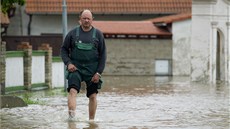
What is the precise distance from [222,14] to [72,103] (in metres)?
26.8

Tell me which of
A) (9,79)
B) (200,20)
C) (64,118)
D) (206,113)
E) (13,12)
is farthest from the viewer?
(13,12)

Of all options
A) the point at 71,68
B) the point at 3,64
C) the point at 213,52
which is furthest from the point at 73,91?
the point at 213,52

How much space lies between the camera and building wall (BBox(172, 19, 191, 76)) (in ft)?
179

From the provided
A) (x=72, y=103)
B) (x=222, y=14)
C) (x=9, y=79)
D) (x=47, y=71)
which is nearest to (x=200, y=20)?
(x=222, y=14)

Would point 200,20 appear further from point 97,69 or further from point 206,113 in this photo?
point 97,69

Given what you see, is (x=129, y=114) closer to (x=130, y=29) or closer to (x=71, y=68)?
(x=71, y=68)

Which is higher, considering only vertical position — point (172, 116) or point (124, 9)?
point (124, 9)

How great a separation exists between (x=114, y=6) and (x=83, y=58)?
4801cm

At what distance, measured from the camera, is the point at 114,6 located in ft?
208

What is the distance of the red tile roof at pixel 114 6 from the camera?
6212 centimetres

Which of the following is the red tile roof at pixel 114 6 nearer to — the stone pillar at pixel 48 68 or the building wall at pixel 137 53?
the building wall at pixel 137 53

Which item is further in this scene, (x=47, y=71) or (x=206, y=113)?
(x=47, y=71)

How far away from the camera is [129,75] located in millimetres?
53438

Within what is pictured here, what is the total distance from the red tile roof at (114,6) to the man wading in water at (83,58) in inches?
1825
